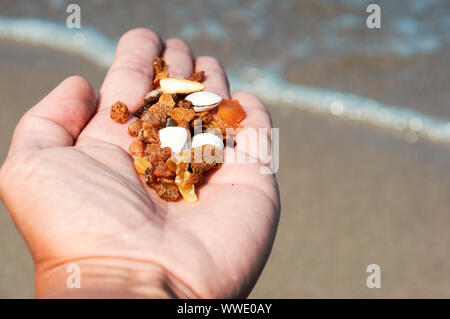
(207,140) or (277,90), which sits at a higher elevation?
(207,140)

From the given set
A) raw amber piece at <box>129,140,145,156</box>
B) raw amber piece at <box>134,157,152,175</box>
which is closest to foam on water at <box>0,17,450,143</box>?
raw amber piece at <box>129,140,145,156</box>

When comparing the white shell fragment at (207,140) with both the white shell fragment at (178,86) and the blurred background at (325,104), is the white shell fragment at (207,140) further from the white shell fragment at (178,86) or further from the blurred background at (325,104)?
the blurred background at (325,104)

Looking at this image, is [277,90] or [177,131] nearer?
[177,131]

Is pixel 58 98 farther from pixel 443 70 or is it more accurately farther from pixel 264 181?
pixel 443 70

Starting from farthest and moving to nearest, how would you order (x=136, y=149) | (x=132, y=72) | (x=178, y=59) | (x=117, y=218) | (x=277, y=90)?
(x=277, y=90)
(x=178, y=59)
(x=132, y=72)
(x=136, y=149)
(x=117, y=218)

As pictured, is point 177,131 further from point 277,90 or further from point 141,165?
point 277,90

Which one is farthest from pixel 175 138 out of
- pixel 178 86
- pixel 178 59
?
pixel 178 59

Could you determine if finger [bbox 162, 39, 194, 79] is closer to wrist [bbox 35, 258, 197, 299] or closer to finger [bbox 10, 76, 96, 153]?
finger [bbox 10, 76, 96, 153]
